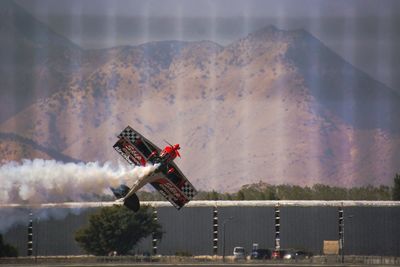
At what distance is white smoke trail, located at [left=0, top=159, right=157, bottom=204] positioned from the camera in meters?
121

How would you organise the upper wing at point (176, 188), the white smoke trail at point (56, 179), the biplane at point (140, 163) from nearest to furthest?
the biplane at point (140, 163)
the white smoke trail at point (56, 179)
the upper wing at point (176, 188)

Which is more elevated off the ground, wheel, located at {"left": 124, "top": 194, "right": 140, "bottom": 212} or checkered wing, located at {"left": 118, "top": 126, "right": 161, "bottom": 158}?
checkered wing, located at {"left": 118, "top": 126, "right": 161, "bottom": 158}

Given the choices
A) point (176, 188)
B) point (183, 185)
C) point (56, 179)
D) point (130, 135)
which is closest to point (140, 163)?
point (130, 135)

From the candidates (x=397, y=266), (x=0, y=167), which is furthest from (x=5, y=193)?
(x=397, y=266)

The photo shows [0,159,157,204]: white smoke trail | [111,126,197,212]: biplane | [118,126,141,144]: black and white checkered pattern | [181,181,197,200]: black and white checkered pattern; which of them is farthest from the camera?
[181,181,197,200]: black and white checkered pattern

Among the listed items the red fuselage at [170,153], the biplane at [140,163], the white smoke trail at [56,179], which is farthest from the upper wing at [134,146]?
the red fuselage at [170,153]

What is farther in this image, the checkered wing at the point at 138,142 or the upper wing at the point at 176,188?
the upper wing at the point at 176,188

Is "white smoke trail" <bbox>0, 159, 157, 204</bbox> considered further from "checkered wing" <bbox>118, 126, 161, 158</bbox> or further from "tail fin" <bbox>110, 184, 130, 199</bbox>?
"checkered wing" <bbox>118, 126, 161, 158</bbox>

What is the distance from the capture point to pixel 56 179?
12356 centimetres

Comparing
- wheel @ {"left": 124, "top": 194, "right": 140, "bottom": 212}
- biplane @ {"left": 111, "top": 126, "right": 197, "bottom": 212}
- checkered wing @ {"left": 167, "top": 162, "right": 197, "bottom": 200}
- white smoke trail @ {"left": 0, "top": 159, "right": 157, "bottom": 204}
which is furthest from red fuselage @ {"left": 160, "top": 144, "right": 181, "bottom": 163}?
wheel @ {"left": 124, "top": 194, "right": 140, "bottom": 212}

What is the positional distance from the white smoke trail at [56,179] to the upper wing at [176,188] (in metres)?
3.15

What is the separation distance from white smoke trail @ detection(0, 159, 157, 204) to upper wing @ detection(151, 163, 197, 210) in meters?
3.15

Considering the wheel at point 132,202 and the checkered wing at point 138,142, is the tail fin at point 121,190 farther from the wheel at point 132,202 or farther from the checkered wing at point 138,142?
the checkered wing at point 138,142

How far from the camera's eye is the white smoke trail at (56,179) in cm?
12142
